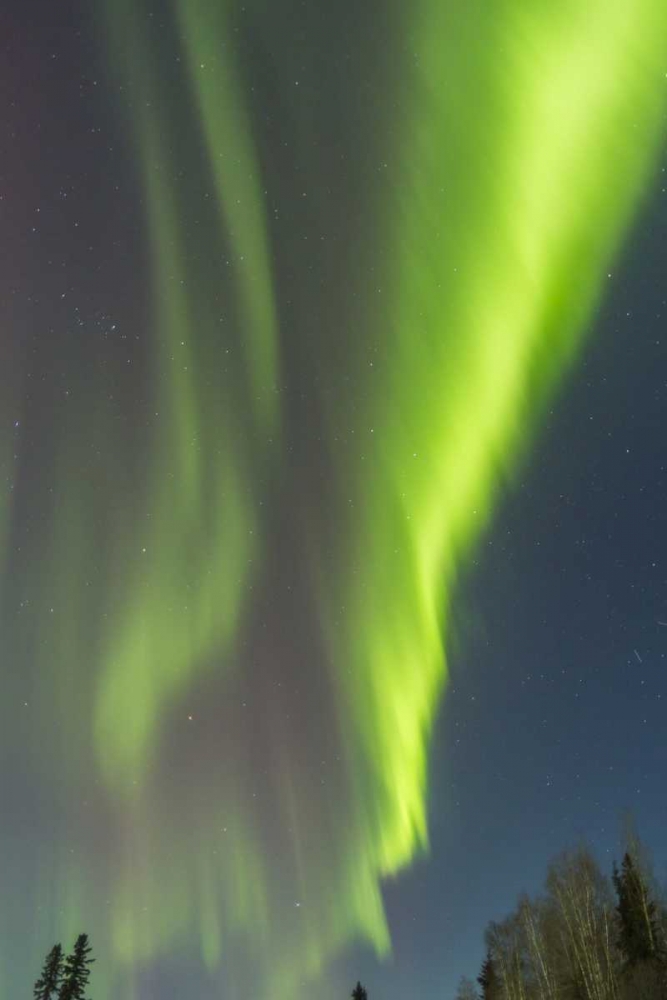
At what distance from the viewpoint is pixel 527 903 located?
148 ft

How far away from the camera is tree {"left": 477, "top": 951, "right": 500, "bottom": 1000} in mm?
51500

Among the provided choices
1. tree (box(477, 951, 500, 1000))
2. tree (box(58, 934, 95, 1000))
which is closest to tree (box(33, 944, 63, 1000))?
tree (box(58, 934, 95, 1000))

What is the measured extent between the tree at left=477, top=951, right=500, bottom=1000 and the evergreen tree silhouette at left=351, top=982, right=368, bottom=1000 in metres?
10.5

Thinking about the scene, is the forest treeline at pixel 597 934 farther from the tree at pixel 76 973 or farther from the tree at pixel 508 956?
the tree at pixel 76 973

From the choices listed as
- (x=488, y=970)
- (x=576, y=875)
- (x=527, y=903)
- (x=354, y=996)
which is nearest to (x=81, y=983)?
(x=354, y=996)

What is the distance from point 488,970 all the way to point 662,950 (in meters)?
19.9

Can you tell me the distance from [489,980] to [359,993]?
1199 centimetres

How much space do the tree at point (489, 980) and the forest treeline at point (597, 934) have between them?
18.2 feet

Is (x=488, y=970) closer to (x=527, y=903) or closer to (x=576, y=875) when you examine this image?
(x=527, y=903)

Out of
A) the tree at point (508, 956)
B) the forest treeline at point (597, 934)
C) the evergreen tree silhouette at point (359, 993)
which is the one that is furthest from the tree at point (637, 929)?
the evergreen tree silhouette at point (359, 993)

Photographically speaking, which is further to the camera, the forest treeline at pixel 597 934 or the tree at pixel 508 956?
the tree at pixel 508 956

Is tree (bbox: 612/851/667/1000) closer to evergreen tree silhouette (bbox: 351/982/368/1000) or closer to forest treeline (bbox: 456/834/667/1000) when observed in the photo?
forest treeline (bbox: 456/834/667/1000)

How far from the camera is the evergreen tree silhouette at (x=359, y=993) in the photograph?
60503mm

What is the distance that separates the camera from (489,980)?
5350 centimetres
